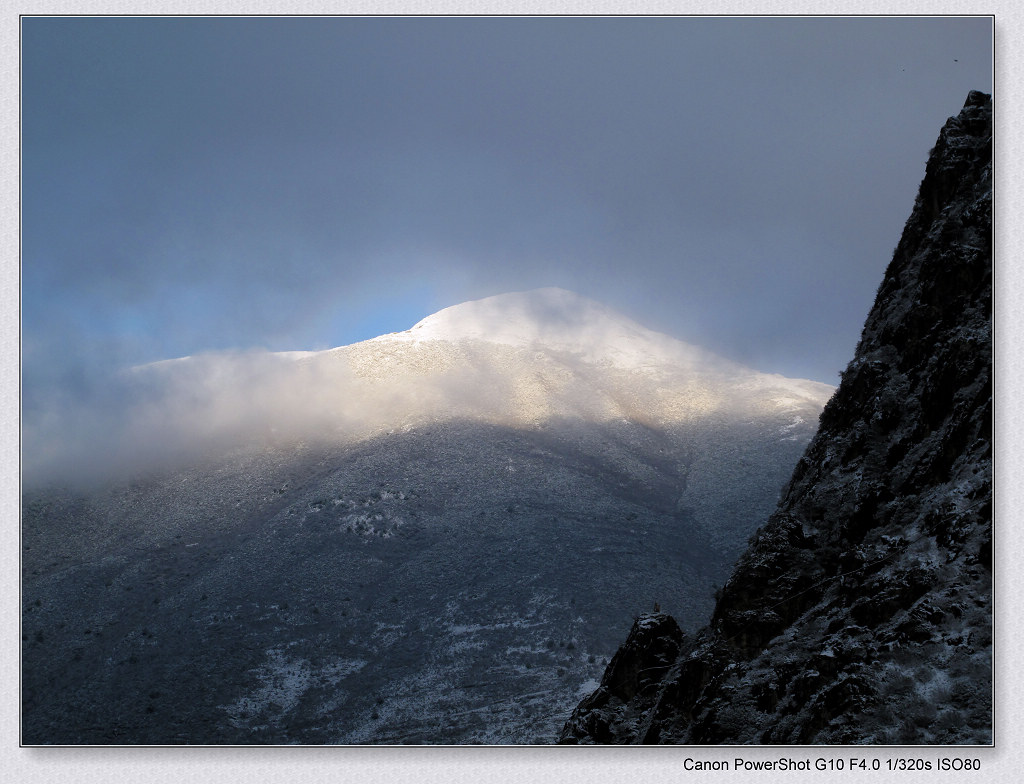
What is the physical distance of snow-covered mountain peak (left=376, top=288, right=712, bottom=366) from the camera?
127875 millimetres

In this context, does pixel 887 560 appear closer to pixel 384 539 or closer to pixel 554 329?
pixel 384 539

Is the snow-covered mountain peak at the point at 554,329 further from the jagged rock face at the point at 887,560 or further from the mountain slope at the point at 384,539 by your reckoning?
the jagged rock face at the point at 887,560

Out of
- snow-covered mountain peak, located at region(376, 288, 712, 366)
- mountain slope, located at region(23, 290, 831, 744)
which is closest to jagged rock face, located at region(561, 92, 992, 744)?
mountain slope, located at region(23, 290, 831, 744)

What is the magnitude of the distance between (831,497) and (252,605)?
4883 cm

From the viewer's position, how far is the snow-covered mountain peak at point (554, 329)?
420 ft

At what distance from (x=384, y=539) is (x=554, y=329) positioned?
→ 69.0 metres

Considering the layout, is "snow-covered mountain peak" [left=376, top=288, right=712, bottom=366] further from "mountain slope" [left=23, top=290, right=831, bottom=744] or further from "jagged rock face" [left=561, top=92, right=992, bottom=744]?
"jagged rock face" [left=561, top=92, right=992, bottom=744]

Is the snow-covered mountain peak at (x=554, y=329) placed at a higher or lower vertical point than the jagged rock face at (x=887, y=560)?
higher

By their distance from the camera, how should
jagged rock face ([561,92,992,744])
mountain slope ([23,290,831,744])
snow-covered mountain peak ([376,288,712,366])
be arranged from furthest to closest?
snow-covered mountain peak ([376,288,712,366]), mountain slope ([23,290,831,744]), jagged rock face ([561,92,992,744])

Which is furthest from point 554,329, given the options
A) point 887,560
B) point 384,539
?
point 887,560

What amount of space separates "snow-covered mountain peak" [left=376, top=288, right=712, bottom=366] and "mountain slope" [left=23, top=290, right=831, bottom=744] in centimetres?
573

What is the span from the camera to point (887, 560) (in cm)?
1658

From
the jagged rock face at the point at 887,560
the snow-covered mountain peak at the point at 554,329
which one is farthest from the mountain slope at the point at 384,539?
the jagged rock face at the point at 887,560

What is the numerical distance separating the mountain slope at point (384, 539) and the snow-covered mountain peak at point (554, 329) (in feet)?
18.8
